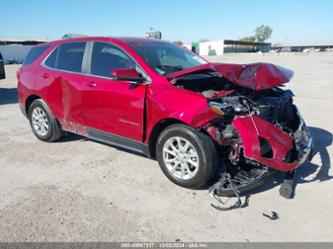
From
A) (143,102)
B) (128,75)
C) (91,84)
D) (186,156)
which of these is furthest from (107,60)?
(186,156)

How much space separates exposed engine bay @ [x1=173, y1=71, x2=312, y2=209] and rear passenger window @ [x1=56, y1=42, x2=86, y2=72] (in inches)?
73.1

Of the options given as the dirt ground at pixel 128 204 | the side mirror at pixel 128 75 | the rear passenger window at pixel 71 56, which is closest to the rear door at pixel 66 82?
the rear passenger window at pixel 71 56

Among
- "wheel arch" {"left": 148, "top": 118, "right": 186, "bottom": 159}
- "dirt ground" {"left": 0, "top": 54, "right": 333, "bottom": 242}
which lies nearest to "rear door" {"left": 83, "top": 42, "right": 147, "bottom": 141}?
Answer: "wheel arch" {"left": 148, "top": 118, "right": 186, "bottom": 159}

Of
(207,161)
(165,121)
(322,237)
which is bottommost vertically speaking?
(322,237)

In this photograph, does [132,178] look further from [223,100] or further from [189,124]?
[223,100]

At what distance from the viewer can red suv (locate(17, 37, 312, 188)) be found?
3406mm

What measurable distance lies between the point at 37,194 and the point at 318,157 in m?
4.10

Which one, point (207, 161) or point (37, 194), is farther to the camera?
point (37, 194)

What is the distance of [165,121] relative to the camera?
376 centimetres

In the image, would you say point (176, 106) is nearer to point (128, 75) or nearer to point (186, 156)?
point (186, 156)

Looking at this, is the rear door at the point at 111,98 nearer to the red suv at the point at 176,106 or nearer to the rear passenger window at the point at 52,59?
the red suv at the point at 176,106

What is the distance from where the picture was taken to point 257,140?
326 centimetres

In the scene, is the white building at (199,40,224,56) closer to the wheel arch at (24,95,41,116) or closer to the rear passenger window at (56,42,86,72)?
the wheel arch at (24,95,41,116)

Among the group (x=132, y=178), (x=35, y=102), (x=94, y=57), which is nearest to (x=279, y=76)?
(x=132, y=178)
